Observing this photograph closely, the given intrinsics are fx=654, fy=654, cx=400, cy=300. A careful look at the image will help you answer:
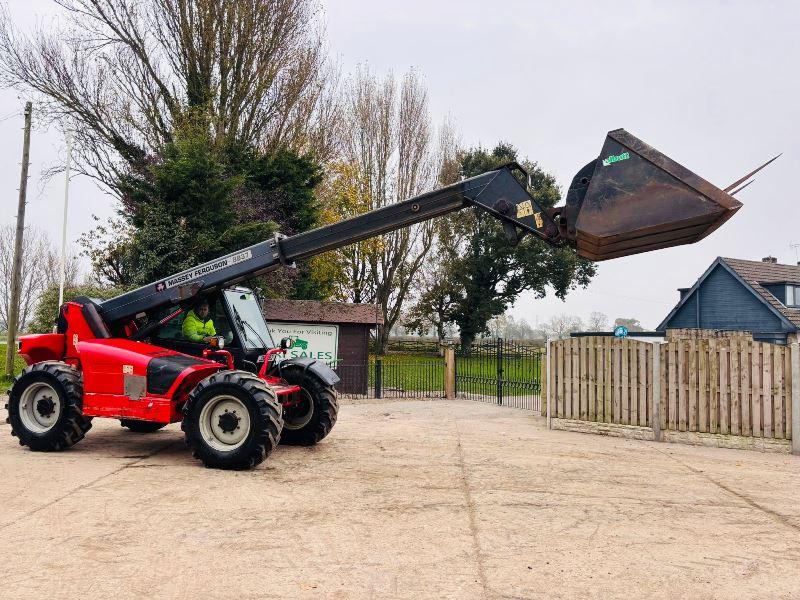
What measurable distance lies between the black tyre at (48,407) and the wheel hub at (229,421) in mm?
2192

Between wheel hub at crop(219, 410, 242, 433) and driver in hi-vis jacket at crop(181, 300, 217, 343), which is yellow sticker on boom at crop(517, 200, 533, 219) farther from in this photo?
driver in hi-vis jacket at crop(181, 300, 217, 343)

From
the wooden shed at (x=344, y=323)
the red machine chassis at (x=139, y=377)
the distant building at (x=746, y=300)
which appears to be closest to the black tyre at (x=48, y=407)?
the red machine chassis at (x=139, y=377)

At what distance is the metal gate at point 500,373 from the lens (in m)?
17.3

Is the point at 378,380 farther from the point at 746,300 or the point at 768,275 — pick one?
the point at 768,275

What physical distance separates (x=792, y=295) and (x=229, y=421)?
31.4 metres

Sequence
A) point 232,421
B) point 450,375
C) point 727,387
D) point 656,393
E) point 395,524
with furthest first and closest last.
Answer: point 450,375 → point 656,393 → point 727,387 → point 232,421 → point 395,524

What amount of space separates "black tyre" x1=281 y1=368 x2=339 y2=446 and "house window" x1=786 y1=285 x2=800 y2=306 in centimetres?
2890

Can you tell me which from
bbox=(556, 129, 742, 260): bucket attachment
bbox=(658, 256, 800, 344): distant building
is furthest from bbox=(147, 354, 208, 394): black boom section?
bbox=(658, 256, 800, 344): distant building

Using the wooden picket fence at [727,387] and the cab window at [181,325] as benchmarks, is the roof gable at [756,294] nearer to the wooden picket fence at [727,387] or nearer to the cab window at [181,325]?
the wooden picket fence at [727,387]

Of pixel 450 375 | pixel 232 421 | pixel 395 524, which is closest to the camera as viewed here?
pixel 395 524

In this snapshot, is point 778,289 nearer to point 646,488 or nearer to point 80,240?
point 646,488

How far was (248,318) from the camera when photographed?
984 centimetres

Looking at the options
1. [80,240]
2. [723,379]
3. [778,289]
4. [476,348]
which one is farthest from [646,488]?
[778,289]

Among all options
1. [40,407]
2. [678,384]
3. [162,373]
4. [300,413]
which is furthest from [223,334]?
[678,384]
